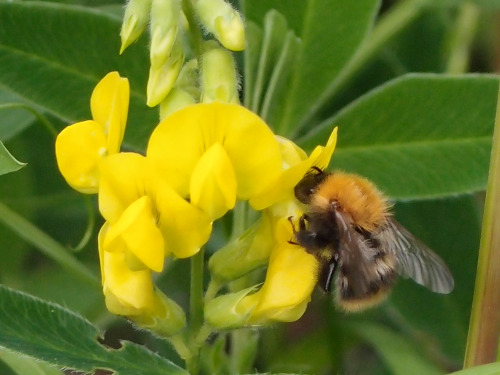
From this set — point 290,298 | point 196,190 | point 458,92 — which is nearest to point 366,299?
point 290,298

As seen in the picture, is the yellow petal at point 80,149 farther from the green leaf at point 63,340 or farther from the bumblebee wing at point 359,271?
the bumblebee wing at point 359,271

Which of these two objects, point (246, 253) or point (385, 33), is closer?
point (246, 253)

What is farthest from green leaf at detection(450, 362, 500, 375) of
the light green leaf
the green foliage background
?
the light green leaf

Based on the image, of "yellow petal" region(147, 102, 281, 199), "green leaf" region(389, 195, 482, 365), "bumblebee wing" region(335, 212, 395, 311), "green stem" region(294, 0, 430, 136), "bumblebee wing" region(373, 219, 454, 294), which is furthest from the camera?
"green stem" region(294, 0, 430, 136)

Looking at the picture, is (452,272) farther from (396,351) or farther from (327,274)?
(327,274)

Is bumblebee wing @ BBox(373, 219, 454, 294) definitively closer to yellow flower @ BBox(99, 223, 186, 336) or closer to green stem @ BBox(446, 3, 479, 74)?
yellow flower @ BBox(99, 223, 186, 336)

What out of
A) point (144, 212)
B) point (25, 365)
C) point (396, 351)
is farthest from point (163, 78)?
point (396, 351)
